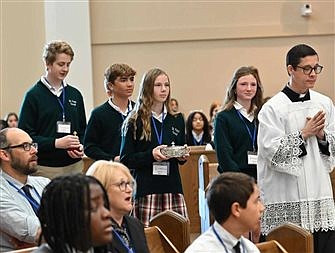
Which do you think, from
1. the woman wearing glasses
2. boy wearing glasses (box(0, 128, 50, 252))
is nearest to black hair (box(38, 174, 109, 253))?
→ the woman wearing glasses

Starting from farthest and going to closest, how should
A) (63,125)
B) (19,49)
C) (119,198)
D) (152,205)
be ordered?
(19,49) → (63,125) → (152,205) → (119,198)

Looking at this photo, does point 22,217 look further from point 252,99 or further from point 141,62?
point 141,62

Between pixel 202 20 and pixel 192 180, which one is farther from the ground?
pixel 202 20

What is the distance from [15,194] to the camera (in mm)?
3529

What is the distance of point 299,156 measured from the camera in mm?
3877

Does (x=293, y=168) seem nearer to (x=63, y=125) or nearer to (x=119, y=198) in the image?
(x=119, y=198)

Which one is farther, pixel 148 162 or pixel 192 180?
pixel 192 180

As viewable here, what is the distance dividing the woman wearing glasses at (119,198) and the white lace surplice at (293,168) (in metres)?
1.12

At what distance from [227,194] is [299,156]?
44.9 inches

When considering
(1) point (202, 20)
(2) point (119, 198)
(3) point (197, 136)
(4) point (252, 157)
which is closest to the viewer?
(2) point (119, 198)

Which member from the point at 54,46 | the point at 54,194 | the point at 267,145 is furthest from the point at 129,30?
the point at 54,194

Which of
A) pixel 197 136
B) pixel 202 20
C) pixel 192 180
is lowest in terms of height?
pixel 192 180

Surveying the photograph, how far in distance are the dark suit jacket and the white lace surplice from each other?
108 cm

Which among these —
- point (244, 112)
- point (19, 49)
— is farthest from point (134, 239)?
point (19, 49)
